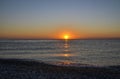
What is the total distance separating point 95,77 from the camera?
1859 centimetres

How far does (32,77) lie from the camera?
17312 mm

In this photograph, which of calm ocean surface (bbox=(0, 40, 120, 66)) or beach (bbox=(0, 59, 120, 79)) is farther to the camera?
calm ocean surface (bbox=(0, 40, 120, 66))

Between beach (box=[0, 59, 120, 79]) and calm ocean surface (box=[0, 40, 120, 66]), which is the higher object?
beach (box=[0, 59, 120, 79])

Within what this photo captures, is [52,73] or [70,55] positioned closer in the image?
[52,73]

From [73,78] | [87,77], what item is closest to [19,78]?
[73,78]

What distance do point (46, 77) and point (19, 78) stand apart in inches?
89.8

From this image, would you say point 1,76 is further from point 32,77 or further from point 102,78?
point 102,78

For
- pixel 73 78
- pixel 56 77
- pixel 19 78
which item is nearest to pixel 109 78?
pixel 73 78

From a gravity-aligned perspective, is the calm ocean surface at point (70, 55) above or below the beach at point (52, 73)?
below

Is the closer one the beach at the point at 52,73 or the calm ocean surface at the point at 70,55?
the beach at the point at 52,73

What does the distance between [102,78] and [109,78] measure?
698 millimetres

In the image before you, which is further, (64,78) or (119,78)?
(119,78)

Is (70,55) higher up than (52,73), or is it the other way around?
(52,73)

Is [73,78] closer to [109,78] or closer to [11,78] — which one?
[109,78]
